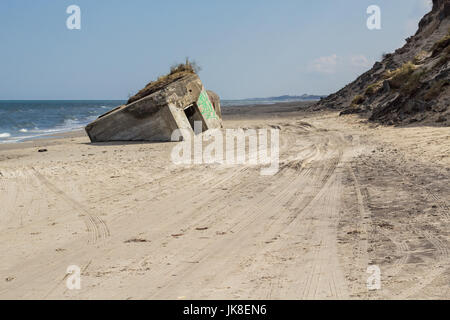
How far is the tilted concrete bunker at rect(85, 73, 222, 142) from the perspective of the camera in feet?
44.2

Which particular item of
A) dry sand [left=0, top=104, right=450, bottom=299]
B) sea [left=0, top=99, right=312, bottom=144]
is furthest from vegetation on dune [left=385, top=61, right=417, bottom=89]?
sea [left=0, top=99, right=312, bottom=144]

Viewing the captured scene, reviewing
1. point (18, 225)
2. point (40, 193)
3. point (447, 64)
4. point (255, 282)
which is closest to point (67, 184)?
point (40, 193)

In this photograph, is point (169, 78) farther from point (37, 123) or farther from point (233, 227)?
point (37, 123)

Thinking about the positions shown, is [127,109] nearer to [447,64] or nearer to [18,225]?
[18,225]

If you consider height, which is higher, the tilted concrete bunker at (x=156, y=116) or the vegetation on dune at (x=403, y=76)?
the vegetation on dune at (x=403, y=76)

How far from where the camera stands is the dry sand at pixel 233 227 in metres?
3.56

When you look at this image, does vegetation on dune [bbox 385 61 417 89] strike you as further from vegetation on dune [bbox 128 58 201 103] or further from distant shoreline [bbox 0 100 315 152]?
distant shoreline [bbox 0 100 315 152]

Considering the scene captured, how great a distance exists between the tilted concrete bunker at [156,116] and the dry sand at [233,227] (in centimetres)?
388

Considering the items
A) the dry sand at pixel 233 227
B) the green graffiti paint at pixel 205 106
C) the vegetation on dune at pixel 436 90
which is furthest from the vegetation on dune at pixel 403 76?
the dry sand at pixel 233 227

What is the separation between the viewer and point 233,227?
205 inches

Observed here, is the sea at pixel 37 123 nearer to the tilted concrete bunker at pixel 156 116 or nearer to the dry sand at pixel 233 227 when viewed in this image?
the tilted concrete bunker at pixel 156 116

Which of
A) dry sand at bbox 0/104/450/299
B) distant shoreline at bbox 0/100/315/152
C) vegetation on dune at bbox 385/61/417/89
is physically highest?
vegetation on dune at bbox 385/61/417/89

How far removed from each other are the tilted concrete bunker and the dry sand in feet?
12.7

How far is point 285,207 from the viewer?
5.99 m
